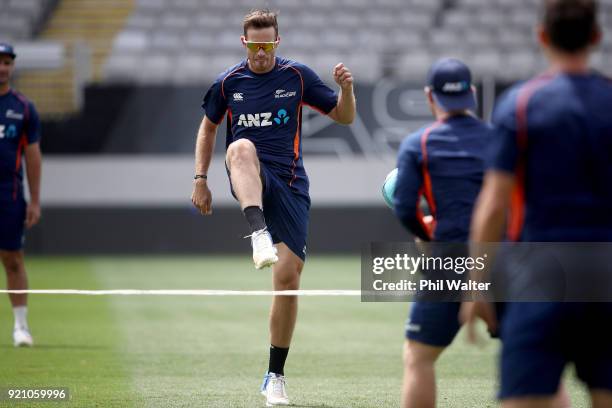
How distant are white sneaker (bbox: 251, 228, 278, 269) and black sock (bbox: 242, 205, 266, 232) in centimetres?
3

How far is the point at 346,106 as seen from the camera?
7188 millimetres

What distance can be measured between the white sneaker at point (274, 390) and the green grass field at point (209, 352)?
10cm

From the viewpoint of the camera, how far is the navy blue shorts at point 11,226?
9766 millimetres

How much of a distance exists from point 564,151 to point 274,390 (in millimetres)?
3668

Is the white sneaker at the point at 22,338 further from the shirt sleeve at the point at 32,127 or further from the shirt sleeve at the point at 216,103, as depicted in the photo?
the shirt sleeve at the point at 216,103

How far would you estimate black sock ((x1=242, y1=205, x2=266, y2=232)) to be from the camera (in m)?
6.65

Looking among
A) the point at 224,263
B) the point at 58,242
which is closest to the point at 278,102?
the point at 224,263

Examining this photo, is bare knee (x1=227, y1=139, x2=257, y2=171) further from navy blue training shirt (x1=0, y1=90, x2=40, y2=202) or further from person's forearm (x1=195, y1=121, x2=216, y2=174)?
navy blue training shirt (x1=0, y1=90, x2=40, y2=202)

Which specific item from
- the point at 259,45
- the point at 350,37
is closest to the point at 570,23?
the point at 259,45

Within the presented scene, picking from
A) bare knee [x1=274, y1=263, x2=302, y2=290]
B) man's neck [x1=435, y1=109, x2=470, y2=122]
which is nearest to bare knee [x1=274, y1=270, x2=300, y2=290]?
bare knee [x1=274, y1=263, x2=302, y2=290]

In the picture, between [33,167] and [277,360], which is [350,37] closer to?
[33,167]

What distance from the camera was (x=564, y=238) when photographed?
3635 millimetres

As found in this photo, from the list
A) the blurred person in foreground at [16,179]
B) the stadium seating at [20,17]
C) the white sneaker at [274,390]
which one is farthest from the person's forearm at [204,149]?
the stadium seating at [20,17]

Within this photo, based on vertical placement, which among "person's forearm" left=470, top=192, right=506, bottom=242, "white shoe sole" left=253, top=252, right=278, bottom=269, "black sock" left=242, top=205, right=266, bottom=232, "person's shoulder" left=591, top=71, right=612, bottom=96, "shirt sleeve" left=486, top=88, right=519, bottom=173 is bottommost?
"white shoe sole" left=253, top=252, right=278, bottom=269
